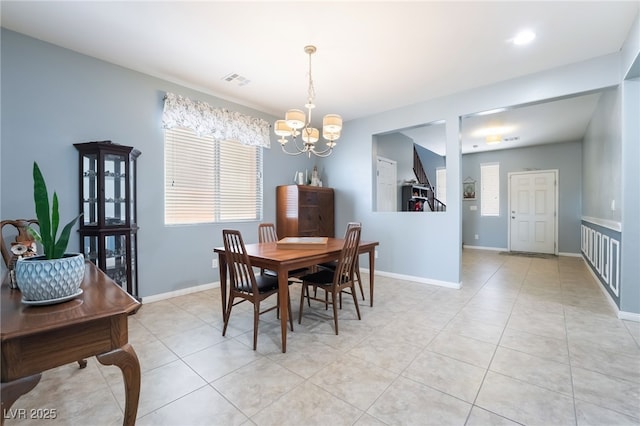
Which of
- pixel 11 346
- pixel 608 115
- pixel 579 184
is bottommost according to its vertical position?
pixel 11 346

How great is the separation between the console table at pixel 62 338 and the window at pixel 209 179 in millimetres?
2556

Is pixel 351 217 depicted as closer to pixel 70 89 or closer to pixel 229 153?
pixel 229 153

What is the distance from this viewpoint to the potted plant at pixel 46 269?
1016mm

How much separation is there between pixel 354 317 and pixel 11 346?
96.2 inches

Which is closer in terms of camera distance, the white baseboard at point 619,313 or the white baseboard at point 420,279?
the white baseboard at point 619,313

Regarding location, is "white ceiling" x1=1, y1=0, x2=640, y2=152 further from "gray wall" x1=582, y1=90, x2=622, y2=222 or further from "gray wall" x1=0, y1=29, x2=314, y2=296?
"gray wall" x1=582, y1=90, x2=622, y2=222

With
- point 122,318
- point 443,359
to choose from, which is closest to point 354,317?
point 443,359

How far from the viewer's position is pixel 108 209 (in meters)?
2.85

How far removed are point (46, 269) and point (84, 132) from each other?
2567 millimetres

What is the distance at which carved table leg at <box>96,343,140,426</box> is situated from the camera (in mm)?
1025

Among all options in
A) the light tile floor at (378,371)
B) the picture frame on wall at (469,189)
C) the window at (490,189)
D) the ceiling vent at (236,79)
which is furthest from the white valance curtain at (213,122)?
the window at (490,189)

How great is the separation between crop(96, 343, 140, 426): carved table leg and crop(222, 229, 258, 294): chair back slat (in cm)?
107

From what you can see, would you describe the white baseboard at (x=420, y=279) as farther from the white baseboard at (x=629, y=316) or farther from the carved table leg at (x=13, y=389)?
the carved table leg at (x=13, y=389)

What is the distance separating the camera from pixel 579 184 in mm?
6148
